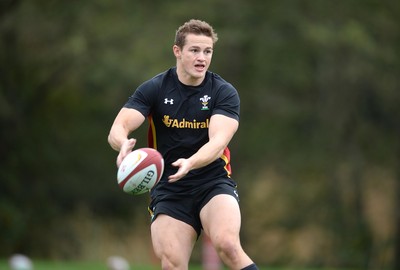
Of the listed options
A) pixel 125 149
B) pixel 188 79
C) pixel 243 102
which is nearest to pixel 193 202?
pixel 125 149

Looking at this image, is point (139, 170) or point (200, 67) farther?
point (200, 67)

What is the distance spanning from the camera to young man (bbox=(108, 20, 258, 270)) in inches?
333

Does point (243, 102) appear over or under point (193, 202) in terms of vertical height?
over

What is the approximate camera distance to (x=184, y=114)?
8648 millimetres

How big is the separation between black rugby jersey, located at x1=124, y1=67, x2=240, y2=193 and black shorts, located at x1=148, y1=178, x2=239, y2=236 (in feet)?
0.23

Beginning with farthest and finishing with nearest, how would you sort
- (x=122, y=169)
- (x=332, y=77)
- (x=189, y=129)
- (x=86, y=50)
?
1. (x=332, y=77)
2. (x=86, y=50)
3. (x=189, y=129)
4. (x=122, y=169)

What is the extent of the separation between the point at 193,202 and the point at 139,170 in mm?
912

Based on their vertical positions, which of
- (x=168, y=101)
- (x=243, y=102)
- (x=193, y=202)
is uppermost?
(x=243, y=102)

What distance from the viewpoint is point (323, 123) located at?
3020cm

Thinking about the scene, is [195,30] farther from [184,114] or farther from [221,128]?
[221,128]

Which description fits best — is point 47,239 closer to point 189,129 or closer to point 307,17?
point 307,17

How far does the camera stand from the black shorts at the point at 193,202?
8578mm

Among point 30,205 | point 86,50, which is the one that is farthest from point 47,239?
point 86,50

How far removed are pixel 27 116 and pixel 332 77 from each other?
359 inches
